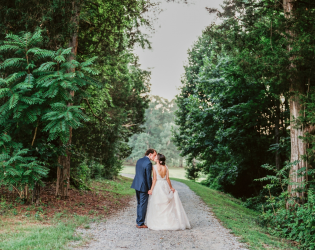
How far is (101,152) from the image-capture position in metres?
18.5

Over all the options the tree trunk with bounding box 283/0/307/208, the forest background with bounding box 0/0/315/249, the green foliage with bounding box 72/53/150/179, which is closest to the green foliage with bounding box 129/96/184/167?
the green foliage with bounding box 72/53/150/179

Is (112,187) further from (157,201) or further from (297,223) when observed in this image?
(297,223)

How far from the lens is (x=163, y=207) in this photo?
23.9 ft

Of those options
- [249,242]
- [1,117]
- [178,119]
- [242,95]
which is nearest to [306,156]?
[249,242]

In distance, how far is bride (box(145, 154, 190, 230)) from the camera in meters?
7.15

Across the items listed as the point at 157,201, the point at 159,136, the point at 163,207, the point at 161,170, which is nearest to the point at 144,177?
the point at 161,170

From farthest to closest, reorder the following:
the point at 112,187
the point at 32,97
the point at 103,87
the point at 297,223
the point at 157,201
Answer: the point at 112,187 → the point at 103,87 → the point at 297,223 → the point at 157,201 → the point at 32,97

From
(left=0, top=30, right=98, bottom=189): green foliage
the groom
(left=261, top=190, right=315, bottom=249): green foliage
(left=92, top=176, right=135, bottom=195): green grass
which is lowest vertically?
(left=92, top=176, right=135, bottom=195): green grass

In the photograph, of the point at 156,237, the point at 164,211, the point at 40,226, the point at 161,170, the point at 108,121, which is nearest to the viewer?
the point at 156,237

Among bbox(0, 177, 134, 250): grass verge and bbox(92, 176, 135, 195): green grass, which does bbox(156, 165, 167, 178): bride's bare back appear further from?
bbox(92, 176, 135, 195): green grass

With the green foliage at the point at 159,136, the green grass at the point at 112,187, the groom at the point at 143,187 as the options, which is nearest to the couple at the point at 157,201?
the groom at the point at 143,187

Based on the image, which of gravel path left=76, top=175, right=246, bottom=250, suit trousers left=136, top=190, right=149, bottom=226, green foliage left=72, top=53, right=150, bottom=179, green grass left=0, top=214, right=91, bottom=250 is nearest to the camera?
green grass left=0, top=214, right=91, bottom=250

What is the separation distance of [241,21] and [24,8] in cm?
866

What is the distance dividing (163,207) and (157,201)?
9.0 inches
